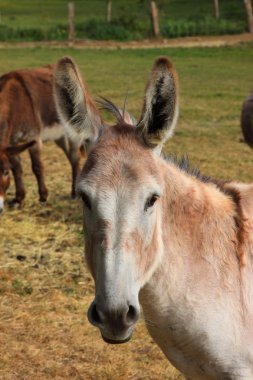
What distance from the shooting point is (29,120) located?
9.41 m

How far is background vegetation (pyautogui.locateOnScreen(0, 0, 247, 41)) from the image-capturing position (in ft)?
103

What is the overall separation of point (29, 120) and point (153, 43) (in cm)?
2144

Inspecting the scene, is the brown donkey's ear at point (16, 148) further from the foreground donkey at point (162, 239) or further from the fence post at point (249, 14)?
the fence post at point (249, 14)

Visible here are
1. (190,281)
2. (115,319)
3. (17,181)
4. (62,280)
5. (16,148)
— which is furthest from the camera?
(17,181)

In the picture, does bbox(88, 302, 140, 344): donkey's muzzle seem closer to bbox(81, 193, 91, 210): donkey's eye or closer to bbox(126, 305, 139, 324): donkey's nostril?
bbox(126, 305, 139, 324): donkey's nostril

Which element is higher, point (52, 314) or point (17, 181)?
point (52, 314)

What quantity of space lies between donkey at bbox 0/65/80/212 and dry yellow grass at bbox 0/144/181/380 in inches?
29.5

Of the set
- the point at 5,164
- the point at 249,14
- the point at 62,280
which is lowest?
the point at 249,14

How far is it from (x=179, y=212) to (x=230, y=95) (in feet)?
47.9

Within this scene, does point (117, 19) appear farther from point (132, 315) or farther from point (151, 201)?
point (132, 315)

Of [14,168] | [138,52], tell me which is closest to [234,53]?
[138,52]

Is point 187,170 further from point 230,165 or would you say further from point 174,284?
point 230,165

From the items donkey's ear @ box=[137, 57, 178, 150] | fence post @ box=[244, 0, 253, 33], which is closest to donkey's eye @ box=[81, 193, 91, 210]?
donkey's ear @ box=[137, 57, 178, 150]

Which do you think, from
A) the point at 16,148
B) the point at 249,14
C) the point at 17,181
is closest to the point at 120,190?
the point at 16,148
